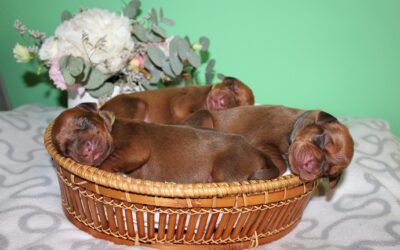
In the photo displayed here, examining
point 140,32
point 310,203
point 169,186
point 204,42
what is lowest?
point 310,203

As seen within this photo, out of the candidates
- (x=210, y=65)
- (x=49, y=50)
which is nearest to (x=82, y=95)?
(x=49, y=50)

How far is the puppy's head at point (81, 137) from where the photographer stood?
2.01 m

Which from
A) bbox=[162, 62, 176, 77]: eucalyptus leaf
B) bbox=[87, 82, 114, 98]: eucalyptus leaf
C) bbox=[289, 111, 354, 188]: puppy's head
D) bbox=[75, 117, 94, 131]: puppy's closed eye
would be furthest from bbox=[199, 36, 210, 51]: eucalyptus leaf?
bbox=[75, 117, 94, 131]: puppy's closed eye

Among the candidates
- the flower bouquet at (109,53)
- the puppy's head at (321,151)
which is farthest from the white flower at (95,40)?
the puppy's head at (321,151)

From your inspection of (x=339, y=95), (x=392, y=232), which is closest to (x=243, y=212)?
(x=392, y=232)

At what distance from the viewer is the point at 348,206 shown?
2.55 metres

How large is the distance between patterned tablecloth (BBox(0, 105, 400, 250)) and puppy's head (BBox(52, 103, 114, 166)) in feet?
1.14

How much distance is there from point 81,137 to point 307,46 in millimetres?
1870

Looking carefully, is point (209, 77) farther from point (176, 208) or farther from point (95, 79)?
point (176, 208)

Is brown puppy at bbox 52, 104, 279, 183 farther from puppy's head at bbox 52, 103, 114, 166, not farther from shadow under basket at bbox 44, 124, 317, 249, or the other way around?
shadow under basket at bbox 44, 124, 317, 249

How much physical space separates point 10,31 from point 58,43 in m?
1.18

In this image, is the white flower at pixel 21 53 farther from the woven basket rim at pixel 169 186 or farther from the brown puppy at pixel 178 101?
the woven basket rim at pixel 169 186

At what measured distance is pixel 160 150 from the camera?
228 cm

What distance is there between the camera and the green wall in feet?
10.6
